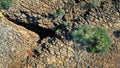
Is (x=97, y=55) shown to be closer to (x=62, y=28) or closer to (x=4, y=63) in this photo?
(x=62, y=28)

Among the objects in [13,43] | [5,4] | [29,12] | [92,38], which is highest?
[5,4]

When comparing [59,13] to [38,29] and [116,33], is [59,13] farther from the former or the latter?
[116,33]

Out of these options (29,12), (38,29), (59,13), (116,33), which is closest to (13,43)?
(38,29)

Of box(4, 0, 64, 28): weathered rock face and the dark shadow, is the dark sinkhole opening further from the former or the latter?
the dark shadow

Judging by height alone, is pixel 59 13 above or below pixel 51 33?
above

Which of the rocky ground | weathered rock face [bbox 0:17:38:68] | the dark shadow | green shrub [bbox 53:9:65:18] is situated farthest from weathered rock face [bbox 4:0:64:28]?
the dark shadow

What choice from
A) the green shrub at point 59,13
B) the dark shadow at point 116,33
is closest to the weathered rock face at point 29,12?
the green shrub at point 59,13
